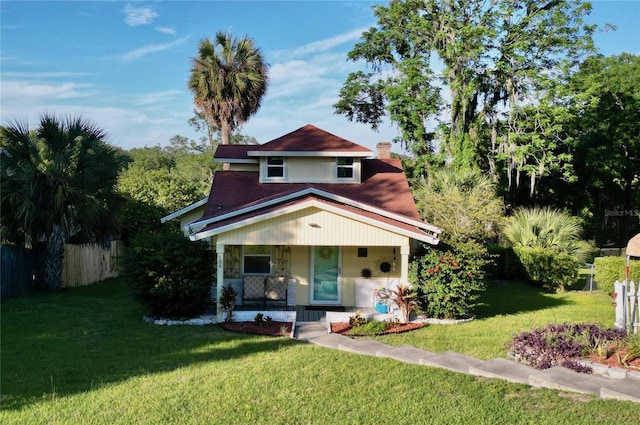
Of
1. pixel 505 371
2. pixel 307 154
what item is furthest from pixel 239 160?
pixel 505 371

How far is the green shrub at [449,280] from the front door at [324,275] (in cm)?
270

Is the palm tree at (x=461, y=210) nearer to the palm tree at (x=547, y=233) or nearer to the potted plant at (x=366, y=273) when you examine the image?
the palm tree at (x=547, y=233)

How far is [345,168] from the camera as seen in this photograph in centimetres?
1689

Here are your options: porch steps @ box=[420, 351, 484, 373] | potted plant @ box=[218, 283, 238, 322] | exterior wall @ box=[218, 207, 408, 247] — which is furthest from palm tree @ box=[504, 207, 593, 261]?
potted plant @ box=[218, 283, 238, 322]

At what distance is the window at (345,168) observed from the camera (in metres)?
16.8

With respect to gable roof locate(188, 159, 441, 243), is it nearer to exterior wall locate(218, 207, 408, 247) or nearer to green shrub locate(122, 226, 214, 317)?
exterior wall locate(218, 207, 408, 247)

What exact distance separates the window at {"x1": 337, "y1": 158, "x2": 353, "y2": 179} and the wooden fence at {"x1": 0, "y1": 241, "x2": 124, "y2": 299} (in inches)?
298

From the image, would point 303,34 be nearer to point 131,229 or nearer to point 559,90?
point 131,229

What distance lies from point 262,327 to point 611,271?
12302 mm

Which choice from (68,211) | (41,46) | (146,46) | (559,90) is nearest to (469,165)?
(559,90)

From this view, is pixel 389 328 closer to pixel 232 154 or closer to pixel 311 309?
pixel 311 309

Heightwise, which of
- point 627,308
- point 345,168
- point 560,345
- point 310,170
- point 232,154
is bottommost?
point 560,345

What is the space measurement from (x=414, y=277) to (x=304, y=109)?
619 inches

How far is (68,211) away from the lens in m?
15.9
